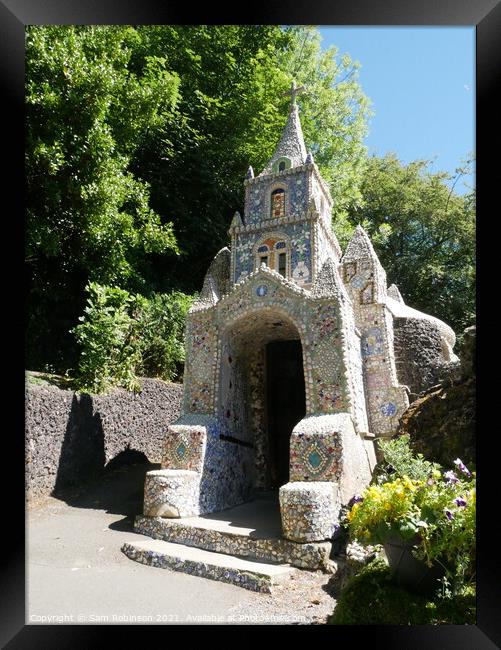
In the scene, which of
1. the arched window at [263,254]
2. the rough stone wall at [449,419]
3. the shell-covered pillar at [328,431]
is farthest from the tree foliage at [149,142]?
the rough stone wall at [449,419]

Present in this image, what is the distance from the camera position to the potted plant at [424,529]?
11.1 feet

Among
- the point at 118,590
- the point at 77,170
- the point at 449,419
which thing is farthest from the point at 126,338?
the point at 449,419

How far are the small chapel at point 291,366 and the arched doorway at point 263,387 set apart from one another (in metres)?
0.03

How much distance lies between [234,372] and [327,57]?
1374cm

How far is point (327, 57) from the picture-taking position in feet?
58.2

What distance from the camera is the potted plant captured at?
339 cm

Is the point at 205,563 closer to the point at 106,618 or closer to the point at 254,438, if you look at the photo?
the point at 106,618

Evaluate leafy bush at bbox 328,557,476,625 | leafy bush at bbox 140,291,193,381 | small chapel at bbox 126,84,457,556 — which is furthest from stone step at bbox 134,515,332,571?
leafy bush at bbox 140,291,193,381

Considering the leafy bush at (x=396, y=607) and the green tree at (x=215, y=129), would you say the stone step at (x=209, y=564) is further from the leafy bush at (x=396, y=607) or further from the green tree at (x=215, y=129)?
the green tree at (x=215, y=129)

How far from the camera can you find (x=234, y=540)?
265 inches

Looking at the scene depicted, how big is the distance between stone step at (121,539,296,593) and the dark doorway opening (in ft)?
14.6

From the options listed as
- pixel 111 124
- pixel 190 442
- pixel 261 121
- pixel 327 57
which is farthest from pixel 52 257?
pixel 327 57
